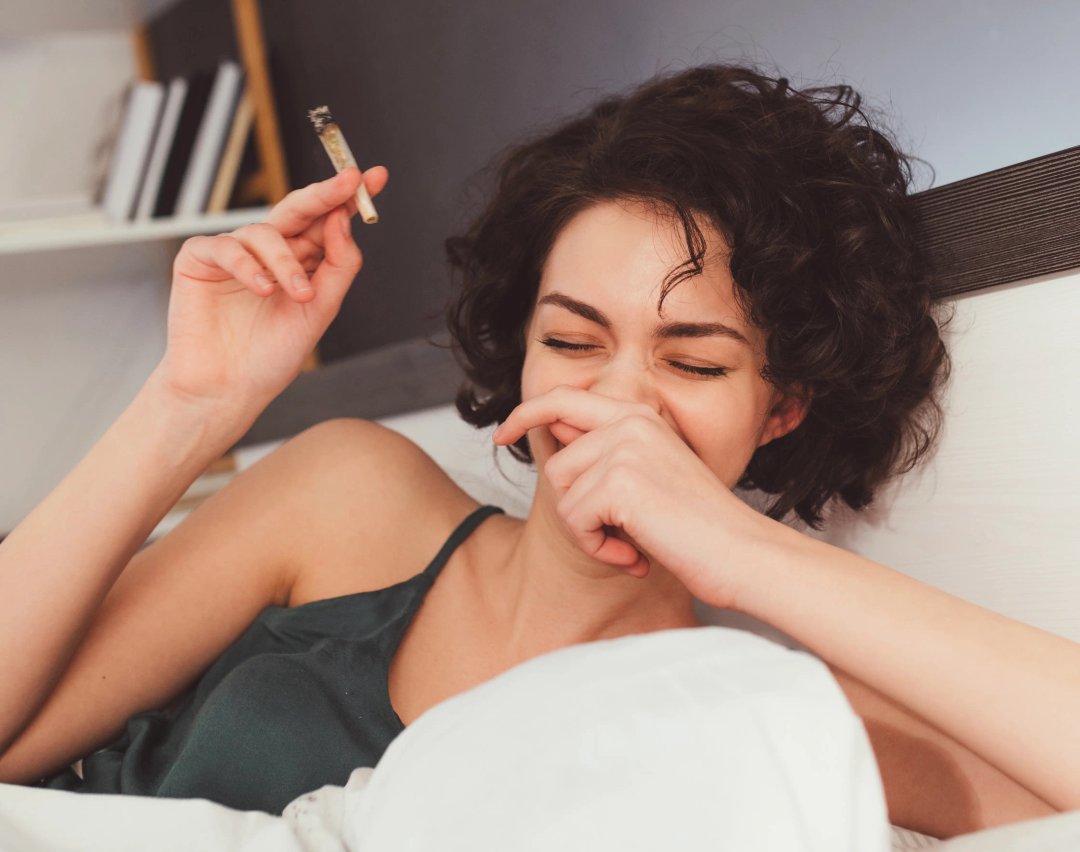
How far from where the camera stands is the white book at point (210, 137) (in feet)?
8.18

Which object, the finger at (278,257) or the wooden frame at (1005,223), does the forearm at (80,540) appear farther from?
the wooden frame at (1005,223)

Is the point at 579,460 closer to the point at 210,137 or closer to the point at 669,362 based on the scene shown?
the point at 669,362

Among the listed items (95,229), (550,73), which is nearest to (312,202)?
(550,73)

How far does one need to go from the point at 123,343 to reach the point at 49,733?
2.04 meters

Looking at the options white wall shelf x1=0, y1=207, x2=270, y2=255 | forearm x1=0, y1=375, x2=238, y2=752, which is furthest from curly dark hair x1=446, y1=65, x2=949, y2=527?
white wall shelf x1=0, y1=207, x2=270, y2=255

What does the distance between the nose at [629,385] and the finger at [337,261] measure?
10.8 inches

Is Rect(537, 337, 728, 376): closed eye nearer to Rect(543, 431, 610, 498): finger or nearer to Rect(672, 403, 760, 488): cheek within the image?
Rect(672, 403, 760, 488): cheek

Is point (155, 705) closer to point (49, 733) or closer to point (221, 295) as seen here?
point (49, 733)

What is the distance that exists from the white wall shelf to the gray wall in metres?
0.27

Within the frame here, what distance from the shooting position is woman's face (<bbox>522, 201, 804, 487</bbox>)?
0.98m

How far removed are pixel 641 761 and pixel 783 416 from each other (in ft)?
2.30

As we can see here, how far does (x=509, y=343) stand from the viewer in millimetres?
1382

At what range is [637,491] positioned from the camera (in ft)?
2.79

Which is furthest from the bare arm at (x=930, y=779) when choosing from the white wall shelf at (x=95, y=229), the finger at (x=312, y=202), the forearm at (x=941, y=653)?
the white wall shelf at (x=95, y=229)
